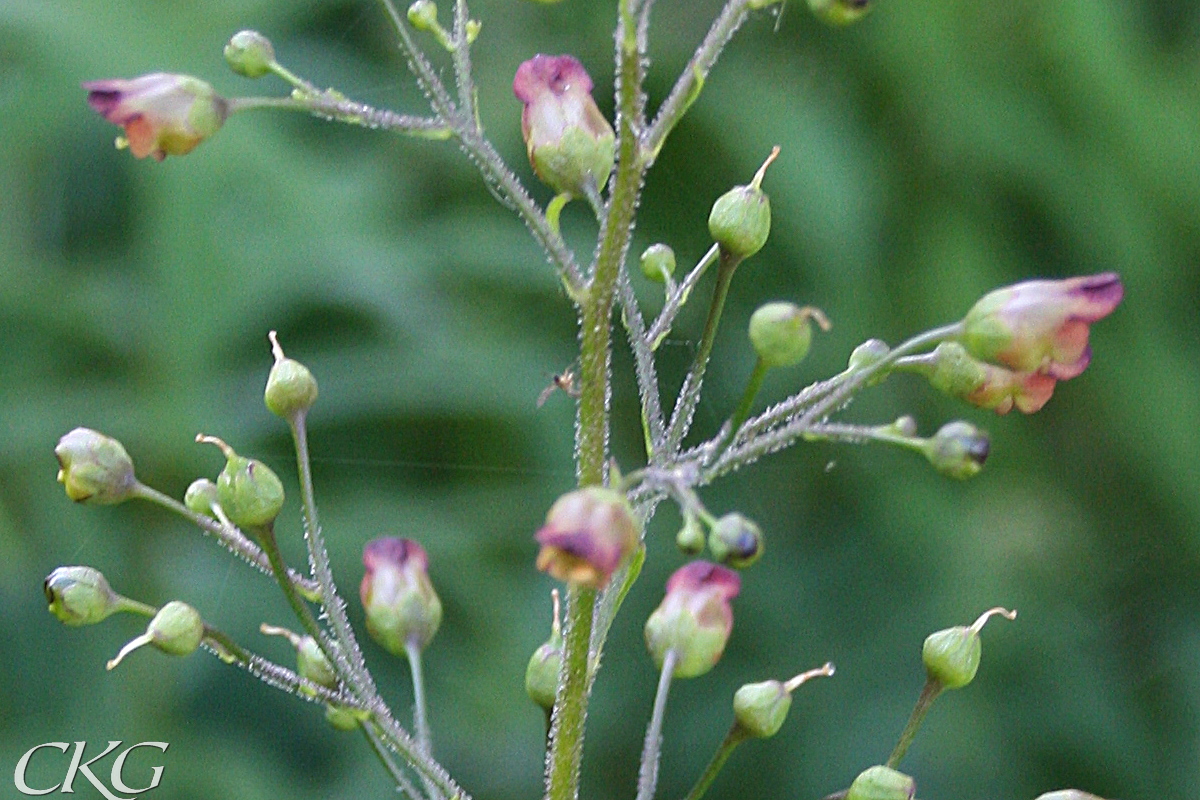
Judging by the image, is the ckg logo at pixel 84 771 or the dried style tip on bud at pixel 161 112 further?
the ckg logo at pixel 84 771

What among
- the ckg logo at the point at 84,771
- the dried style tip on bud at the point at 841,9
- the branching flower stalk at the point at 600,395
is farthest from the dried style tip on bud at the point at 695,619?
the ckg logo at the point at 84,771

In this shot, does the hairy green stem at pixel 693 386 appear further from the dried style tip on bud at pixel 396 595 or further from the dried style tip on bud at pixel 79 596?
the dried style tip on bud at pixel 79 596

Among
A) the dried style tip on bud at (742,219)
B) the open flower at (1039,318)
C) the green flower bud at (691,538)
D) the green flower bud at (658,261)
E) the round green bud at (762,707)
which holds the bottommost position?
the round green bud at (762,707)

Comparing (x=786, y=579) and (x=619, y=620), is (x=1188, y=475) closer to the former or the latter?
(x=786, y=579)

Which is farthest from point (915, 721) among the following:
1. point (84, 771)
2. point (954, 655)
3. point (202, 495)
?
point (84, 771)

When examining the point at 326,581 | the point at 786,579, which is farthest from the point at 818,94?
the point at 326,581

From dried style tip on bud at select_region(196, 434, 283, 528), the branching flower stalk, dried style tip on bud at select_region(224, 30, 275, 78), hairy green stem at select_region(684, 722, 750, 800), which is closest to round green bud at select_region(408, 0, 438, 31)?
the branching flower stalk

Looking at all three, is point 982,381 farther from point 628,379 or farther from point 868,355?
point 628,379

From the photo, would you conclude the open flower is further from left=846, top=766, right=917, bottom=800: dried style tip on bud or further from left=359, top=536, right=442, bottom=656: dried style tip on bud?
left=359, top=536, right=442, bottom=656: dried style tip on bud
